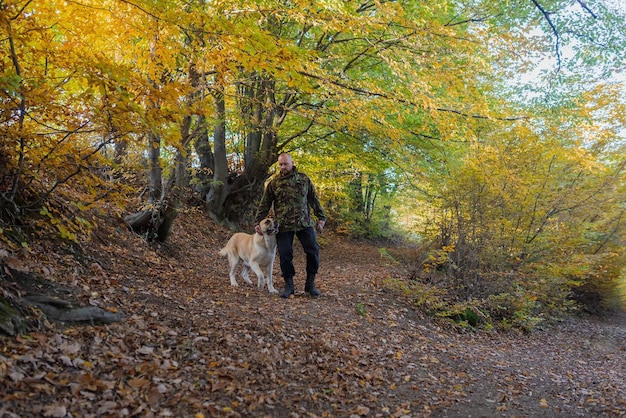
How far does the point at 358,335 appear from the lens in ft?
17.0

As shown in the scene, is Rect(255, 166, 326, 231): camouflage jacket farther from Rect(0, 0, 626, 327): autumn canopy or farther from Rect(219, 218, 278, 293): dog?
Rect(0, 0, 626, 327): autumn canopy

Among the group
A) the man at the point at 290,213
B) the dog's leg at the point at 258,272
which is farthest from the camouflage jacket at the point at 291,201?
the dog's leg at the point at 258,272

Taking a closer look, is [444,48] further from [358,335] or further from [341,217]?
[341,217]

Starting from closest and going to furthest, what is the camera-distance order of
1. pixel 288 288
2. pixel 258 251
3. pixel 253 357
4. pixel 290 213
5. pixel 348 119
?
pixel 253 357 < pixel 290 213 < pixel 288 288 < pixel 258 251 < pixel 348 119

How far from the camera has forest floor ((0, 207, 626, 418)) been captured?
2.73 meters

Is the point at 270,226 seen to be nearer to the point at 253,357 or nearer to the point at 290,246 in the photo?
the point at 290,246

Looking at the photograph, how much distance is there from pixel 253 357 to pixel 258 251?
2856mm

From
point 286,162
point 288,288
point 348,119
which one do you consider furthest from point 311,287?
point 348,119

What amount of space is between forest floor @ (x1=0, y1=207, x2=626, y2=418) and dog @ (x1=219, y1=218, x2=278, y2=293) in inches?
10.6

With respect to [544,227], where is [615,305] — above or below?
below

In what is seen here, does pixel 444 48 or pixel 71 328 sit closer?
pixel 71 328

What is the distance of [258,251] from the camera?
6.43 metres

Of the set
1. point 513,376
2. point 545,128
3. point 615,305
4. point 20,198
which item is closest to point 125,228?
point 20,198

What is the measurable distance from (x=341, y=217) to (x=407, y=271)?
9132 millimetres
